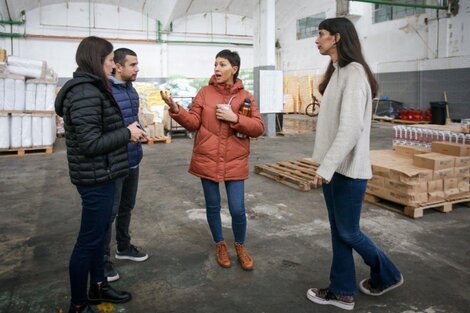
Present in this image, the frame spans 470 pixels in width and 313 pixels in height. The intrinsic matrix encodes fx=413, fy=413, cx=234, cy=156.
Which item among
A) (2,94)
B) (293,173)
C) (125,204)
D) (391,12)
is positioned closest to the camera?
(125,204)

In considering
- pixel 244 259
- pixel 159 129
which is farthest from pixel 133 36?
pixel 244 259

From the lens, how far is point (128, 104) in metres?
3.07

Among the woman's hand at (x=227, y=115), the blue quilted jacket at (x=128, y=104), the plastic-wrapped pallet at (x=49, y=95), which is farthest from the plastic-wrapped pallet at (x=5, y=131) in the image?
the woman's hand at (x=227, y=115)

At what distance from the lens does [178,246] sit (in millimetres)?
3826

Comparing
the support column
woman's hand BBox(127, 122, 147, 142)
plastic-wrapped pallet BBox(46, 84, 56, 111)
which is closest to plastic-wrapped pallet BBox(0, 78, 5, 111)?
plastic-wrapped pallet BBox(46, 84, 56, 111)

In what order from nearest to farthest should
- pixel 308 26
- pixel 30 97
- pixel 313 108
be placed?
1. pixel 30 97
2. pixel 313 108
3. pixel 308 26

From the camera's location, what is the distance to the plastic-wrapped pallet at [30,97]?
874 centimetres

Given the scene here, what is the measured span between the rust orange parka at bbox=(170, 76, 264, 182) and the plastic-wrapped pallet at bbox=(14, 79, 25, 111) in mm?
6849

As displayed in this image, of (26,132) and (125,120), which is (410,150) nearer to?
(125,120)

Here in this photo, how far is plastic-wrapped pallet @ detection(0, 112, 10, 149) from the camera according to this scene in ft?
28.5

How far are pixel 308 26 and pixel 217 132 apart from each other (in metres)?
18.9

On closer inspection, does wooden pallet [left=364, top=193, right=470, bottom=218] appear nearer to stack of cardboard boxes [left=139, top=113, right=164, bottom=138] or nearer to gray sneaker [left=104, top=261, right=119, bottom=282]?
gray sneaker [left=104, top=261, right=119, bottom=282]

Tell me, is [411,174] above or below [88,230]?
above

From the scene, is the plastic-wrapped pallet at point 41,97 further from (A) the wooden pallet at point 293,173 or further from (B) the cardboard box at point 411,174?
(B) the cardboard box at point 411,174
